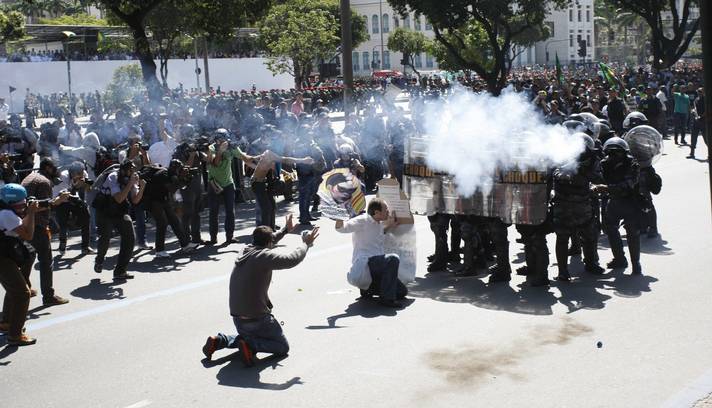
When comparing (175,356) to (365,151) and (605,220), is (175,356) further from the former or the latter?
(365,151)

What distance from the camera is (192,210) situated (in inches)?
532

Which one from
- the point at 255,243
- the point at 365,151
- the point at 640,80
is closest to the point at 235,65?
the point at 640,80

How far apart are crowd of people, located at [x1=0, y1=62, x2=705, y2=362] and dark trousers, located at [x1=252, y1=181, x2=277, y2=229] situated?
0.06ft

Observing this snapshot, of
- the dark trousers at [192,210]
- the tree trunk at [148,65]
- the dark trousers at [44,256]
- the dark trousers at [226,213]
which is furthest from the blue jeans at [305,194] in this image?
the tree trunk at [148,65]

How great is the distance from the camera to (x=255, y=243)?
7.89m

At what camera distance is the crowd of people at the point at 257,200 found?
8.58 m

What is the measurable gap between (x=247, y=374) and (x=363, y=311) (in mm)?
2092

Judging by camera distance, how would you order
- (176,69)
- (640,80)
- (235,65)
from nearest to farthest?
(640,80), (176,69), (235,65)

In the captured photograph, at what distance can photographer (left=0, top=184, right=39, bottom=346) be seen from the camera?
332 inches

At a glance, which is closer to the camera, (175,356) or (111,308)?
(175,356)

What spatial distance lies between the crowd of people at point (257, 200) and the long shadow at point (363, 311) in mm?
122

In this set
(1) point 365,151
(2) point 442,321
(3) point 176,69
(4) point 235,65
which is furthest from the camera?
(4) point 235,65

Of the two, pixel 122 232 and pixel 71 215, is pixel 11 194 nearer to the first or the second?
pixel 122 232

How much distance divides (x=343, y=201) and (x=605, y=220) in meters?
3.13
